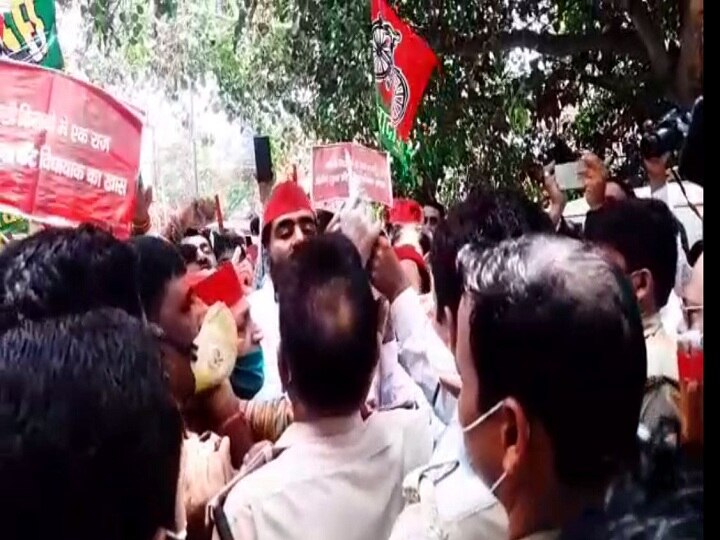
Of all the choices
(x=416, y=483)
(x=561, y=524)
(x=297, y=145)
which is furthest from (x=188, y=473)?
(x=297, y=145)

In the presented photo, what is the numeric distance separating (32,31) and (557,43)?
11.9 ft

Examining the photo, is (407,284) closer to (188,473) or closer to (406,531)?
(188,473)

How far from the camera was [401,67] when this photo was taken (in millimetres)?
4305

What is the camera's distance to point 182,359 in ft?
5.02

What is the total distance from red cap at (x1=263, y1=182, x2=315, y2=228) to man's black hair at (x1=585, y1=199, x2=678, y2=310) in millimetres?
1082

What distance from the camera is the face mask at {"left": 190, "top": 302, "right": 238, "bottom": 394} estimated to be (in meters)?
1.56

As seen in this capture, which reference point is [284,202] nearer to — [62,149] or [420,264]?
[420,264]

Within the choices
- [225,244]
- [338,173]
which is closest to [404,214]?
[225,244]

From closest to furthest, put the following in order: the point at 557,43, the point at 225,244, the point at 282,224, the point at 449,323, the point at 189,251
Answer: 1. the point at 449,323
2. the point at 282,224
3. the point at 189,251
4. the point at 225,244
5. the point at 557,43

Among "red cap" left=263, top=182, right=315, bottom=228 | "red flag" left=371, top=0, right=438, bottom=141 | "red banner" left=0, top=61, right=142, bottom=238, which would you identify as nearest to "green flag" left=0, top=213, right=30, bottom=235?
"red banner" left=0, top=61, right=142, bottom=238

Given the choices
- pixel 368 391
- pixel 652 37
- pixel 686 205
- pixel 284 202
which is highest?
pixel 652 37

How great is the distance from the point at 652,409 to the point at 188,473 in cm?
56

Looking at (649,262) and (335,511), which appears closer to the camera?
(335,511)

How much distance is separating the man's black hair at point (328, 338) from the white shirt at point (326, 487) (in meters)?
0.04
